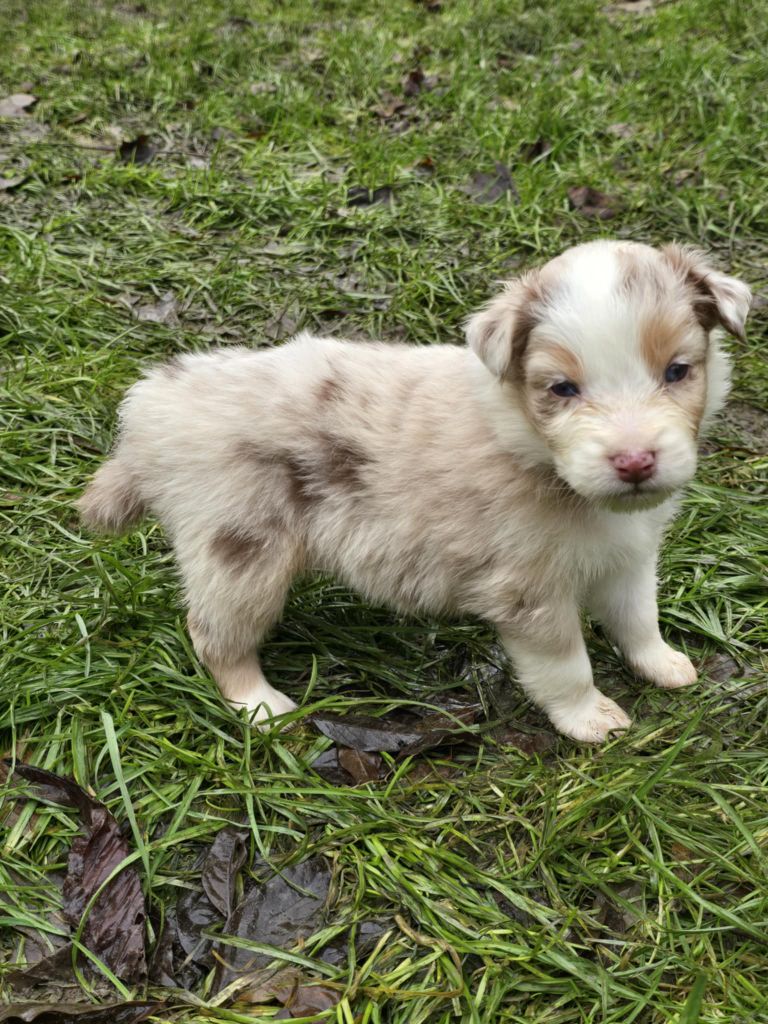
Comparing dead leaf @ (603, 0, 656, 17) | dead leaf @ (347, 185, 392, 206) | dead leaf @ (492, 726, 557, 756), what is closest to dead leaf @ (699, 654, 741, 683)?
A: dead leaf @ (492, 726, 557, 756)

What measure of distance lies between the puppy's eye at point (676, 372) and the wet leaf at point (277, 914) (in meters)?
1.78

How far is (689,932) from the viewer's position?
2.66 meters

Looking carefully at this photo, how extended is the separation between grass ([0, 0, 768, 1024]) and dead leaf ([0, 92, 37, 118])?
143 millimetres

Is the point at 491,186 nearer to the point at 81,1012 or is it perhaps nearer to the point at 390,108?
the point at 390,108

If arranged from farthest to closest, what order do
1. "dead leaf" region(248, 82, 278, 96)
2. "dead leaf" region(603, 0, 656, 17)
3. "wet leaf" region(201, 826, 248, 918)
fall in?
"dead leaf" region(603, 0, 656, 17)
"dead leaf" region(248, 82, 278, 96)
"wet leaf" region(201, 826, 248, 918)

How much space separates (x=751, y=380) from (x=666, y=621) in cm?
159

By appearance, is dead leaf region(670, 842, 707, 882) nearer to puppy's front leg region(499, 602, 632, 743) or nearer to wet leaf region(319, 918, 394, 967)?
puppy's front leg region(499, 602, 632, 743)

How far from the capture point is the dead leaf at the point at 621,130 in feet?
20.9

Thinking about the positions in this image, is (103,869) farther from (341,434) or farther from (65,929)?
(341,434)

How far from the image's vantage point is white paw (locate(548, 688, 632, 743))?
10.8ft

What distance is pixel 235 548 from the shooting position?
327cm

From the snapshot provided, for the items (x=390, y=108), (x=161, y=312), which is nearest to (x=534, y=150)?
(x=390, y=108)

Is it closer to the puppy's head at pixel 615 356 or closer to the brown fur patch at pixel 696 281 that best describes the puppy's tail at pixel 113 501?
the puppy's head at pixel 615 356

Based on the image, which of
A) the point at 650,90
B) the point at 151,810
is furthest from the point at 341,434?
the point at 650,90
